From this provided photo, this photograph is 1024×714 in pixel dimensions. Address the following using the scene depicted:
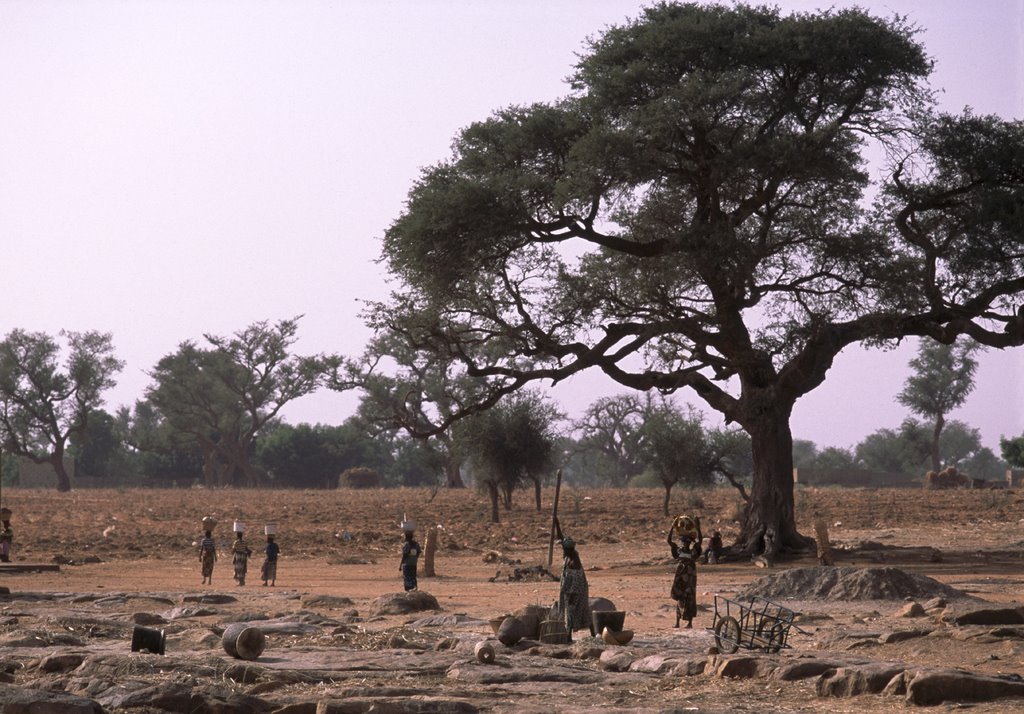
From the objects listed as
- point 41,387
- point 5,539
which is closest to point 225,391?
point 41,387

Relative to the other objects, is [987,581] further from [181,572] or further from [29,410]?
[29,410]

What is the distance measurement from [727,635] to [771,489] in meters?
16.8

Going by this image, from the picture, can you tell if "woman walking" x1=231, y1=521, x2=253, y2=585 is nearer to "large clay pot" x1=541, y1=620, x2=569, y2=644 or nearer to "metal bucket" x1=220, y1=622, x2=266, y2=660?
"large clay pot" x1=541, y1=620, x2=569, y2=644

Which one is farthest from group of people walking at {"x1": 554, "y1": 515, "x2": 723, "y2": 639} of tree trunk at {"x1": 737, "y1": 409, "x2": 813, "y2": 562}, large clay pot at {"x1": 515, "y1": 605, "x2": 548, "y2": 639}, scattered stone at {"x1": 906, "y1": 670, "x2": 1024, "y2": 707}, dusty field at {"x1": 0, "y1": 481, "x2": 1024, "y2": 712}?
tree trunk at {"x1": 737, "y1": 409, "x2": 813, "y2": 562}

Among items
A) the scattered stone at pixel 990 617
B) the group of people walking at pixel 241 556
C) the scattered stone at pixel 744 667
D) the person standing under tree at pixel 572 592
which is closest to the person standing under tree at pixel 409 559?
the group of people walking at pixel 241 556

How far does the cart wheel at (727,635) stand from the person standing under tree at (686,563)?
8.47 feet

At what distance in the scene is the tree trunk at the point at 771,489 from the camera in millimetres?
29188

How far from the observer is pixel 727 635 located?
13.1 metres

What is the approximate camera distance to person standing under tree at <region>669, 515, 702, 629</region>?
52.7ft

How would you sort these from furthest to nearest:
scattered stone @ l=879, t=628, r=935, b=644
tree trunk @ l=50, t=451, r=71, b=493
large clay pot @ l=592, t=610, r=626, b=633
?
tree trunk @ l=50, t=451, r=71, b=493, large clay pot @ l=592, t=610, r=626, b=633, scattered stone @ l=879, t=628, r=935, b=644

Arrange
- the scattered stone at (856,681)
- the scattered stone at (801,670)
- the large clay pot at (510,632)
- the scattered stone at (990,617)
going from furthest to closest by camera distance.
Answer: the scattered stone at (990,617) < the large clay pot at (510,632) < the scattered stone at (801,670) < the scattered stone at (856,681)

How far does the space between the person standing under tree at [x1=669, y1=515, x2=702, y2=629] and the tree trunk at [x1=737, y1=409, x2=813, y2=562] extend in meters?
12.8

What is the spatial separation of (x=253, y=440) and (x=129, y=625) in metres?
86.5

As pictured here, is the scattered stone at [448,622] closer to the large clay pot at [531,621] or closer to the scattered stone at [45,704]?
the large clay pot at [531,621]
